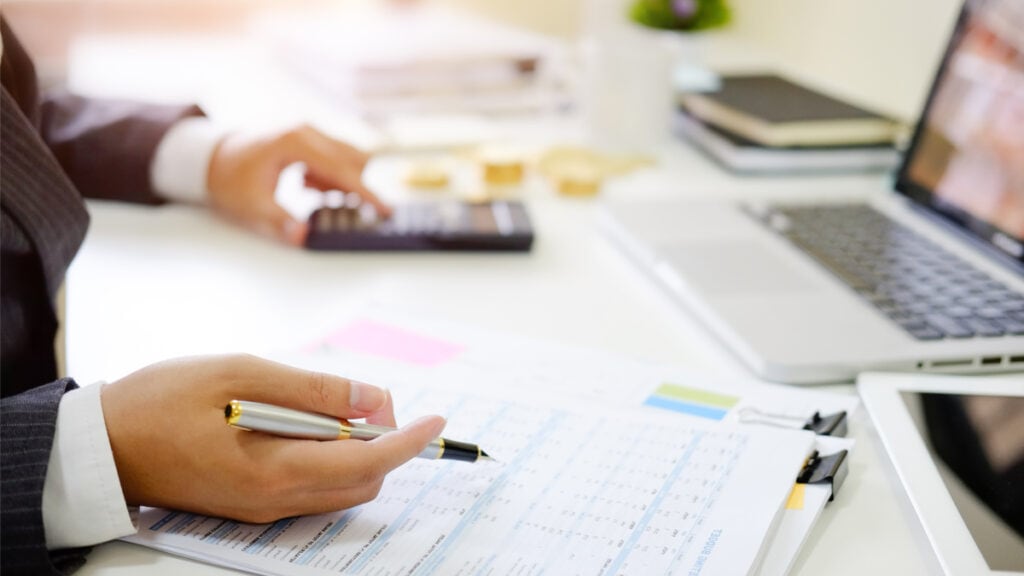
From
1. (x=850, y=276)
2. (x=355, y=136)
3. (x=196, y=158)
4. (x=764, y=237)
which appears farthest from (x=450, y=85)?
(x=850, y=276)

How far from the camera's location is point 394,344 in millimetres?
680

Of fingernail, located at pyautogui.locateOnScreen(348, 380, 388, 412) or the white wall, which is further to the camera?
the white wall

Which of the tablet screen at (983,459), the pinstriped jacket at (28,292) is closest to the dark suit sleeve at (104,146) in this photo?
the pinstriped jacket at (28,292)

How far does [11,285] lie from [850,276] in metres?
0.61

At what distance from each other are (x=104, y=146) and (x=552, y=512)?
0.66 meters

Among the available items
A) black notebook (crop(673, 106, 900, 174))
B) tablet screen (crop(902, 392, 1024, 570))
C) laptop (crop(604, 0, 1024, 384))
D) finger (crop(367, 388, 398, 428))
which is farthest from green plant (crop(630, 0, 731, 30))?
finger (crop(367, 388, 398, 428))

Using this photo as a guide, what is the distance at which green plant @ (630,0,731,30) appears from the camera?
1.51 m

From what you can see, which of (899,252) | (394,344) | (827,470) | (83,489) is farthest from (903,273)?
(83,489)

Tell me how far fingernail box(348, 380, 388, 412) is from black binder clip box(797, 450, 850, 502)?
23cm

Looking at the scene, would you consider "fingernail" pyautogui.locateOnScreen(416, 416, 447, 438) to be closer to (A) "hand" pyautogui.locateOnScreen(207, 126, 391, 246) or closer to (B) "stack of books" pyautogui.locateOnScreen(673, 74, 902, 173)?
(A) "hand" pyautogui.locateOnScreen(207, 126, 391, 246)

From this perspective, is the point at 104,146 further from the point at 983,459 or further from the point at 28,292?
the point at 983,459

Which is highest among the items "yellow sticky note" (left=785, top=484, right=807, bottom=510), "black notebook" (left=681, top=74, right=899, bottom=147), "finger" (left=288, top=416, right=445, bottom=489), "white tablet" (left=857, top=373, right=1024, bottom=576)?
"black notebook" (left=681, top=74, right=899, bottom=147)

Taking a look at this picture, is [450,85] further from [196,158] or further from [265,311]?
[265,311]

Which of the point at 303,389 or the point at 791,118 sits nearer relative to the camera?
the point at 303,389
